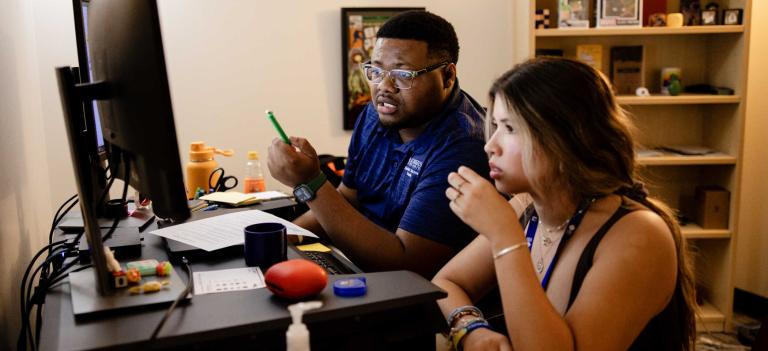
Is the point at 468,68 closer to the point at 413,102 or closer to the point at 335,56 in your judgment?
the point at 335,56

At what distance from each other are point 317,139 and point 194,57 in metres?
0.68

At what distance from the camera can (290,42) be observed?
3254 mm

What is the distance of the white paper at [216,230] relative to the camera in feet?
4.36

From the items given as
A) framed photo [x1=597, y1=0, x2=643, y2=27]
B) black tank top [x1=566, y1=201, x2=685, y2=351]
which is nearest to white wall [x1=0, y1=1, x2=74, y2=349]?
black tank top [x1=566, y1=201, x2=685, y2=351]

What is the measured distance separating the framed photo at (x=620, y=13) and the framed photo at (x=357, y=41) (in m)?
0.88

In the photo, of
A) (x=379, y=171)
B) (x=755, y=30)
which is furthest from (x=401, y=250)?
(x=755, y=30)

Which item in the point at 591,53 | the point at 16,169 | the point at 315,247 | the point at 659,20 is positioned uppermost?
the point at 659,20

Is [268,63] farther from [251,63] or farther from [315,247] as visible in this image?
[315,247]

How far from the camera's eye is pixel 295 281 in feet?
3.21

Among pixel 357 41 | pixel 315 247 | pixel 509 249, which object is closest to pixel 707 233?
pixel 357 41

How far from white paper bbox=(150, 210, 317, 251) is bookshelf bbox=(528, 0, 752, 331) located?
184 cm

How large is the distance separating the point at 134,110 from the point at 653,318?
3.03ft

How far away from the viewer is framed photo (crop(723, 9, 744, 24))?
2986mm

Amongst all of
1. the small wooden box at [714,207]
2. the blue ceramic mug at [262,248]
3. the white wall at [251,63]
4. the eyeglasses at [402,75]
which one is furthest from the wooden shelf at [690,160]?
the blue ceramic mug at [262,248]
